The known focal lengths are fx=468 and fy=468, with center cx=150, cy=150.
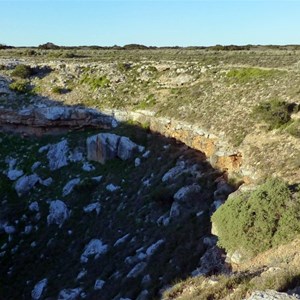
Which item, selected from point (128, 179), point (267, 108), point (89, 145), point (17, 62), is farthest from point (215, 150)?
point (17, 62)

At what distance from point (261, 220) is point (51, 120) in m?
24.8

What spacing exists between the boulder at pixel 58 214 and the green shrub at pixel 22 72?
20.4 m

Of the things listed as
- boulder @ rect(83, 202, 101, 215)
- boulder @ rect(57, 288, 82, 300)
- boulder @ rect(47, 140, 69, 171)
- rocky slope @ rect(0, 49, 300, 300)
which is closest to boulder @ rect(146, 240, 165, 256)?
rocky slope @ rect(0, 49, 300, 300)

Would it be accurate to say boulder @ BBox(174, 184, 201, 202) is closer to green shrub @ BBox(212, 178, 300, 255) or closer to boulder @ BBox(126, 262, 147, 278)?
boulder @ BBox(126, 262, 147, 278)

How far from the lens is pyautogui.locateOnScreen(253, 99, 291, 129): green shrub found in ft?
81.4

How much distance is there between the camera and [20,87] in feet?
140

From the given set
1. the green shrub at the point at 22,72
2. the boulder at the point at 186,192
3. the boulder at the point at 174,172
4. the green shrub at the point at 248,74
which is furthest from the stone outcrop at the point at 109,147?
the green shrub at the point at 22,72

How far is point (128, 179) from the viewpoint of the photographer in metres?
28.5

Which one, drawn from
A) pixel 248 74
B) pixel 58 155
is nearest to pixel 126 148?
pixel 58 155

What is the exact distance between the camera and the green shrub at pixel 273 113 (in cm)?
2481

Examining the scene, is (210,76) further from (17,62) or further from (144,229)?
(17,62)

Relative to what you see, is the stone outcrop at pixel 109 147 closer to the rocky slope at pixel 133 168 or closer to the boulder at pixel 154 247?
the rocky slope at pixel 133 168

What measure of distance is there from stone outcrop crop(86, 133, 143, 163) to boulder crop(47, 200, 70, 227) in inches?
180

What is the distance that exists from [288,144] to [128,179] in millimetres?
10125
